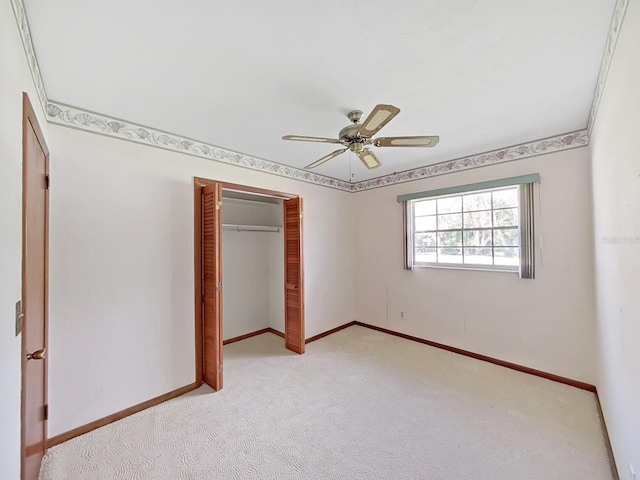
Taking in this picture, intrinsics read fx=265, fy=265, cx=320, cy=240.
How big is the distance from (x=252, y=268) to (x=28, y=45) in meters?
3.28

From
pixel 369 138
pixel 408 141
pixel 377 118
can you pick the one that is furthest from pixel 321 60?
pixel 408 141

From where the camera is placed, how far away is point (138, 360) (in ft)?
7.50

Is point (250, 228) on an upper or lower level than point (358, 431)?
upper

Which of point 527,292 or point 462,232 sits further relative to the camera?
point 462,232

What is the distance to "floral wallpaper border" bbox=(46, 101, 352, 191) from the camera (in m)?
1.99

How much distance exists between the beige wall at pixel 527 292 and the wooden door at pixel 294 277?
1464mm

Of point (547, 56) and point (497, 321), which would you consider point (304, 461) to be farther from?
point (547, 56)

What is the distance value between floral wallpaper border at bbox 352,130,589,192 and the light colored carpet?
2.34m

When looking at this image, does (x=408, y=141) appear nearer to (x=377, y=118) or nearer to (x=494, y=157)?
(x=377, y=118)

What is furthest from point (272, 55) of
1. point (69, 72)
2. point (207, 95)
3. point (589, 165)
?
point (589, 165)

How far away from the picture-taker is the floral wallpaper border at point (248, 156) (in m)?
1.34

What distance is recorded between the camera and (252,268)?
167 inches

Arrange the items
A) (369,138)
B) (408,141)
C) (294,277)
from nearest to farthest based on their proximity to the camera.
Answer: (408,141) < (369,138) < (294,277)

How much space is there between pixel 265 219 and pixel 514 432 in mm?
3845
